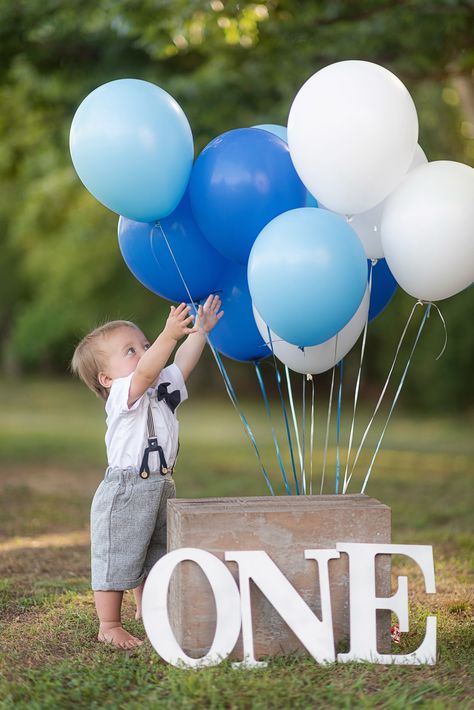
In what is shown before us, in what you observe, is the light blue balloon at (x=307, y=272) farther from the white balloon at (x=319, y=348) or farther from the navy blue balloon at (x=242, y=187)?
the white balloon at (x=319, y=348)

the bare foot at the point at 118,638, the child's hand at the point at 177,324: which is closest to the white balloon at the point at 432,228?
the child's hand at the point at 177,324

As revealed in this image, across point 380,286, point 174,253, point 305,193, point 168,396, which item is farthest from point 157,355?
point 380,286

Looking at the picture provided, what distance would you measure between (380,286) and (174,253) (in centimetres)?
91

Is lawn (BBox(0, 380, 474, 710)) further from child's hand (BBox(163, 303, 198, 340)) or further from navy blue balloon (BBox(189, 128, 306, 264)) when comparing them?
navy blue balloon (BBox(189, 128, 306, 264))

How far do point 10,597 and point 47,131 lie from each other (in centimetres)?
789

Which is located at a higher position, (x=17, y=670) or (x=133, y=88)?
(x=133, y=88)

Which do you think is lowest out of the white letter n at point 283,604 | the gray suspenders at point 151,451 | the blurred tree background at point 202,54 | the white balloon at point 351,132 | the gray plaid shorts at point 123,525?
the white letter n at point 283,604

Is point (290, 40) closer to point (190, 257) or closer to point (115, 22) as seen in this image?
point (115, 22)

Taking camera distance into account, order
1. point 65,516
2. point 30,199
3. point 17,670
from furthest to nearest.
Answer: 1. point 30,199
2. point 65,516
3. point 17,670

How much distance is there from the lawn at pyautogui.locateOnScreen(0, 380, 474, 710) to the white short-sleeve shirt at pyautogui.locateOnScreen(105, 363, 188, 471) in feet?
2.28

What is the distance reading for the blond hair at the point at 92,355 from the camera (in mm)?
3549

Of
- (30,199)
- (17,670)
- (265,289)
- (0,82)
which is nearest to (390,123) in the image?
Result: (265,289)

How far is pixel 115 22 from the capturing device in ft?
23.4

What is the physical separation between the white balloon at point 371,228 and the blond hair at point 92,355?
997 millimetres
